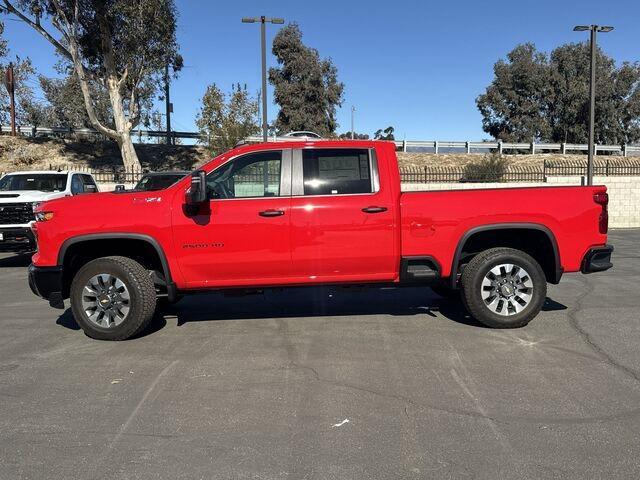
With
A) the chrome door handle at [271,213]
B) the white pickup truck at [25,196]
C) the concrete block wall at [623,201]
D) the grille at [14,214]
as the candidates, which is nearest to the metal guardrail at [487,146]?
the concrete block wall at [623,201]

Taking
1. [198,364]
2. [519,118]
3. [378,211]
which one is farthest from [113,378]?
[519,118]

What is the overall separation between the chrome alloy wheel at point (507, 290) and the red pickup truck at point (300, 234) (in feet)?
0.04

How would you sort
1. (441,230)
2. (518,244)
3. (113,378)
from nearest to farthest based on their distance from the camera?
(113,378)
(441,230)
(518,244)

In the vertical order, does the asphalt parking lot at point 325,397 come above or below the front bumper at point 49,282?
below

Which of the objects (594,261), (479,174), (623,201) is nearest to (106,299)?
(594,261)

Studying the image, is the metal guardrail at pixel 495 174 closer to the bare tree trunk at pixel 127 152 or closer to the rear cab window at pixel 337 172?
the bare tree trunk at pixel 127 152

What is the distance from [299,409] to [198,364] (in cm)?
142

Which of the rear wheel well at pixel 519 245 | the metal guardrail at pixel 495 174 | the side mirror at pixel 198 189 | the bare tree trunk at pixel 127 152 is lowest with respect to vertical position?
the rear wheel well at pixel 519 245

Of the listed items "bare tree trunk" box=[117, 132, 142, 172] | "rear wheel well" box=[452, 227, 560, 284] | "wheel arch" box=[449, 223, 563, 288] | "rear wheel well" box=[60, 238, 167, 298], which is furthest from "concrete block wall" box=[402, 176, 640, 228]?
"bare tree trunk" box=[117, 132, 142, 172]

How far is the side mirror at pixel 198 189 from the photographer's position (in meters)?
5.43

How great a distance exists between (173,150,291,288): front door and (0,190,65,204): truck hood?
24.7 ft

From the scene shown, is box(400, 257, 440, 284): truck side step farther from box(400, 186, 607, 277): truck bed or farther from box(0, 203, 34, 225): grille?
box(0, 203, 34, 225): grille

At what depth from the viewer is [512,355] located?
5258 mm

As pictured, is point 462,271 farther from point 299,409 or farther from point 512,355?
point 299,409
